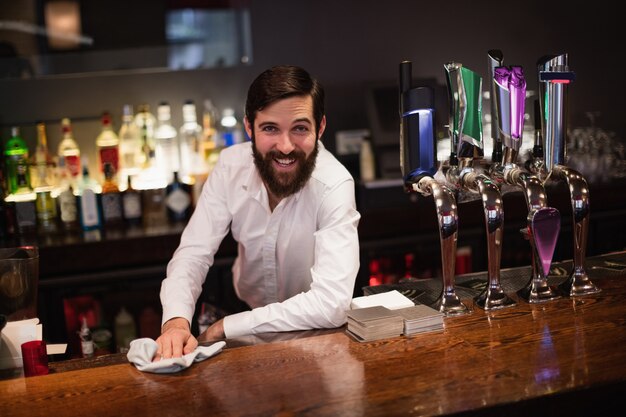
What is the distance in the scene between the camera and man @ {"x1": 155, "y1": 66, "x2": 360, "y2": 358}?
77.2 inches

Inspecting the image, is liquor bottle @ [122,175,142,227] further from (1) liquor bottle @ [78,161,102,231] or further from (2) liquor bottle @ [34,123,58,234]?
(2) liquor bottle @ [34,123,58,234]

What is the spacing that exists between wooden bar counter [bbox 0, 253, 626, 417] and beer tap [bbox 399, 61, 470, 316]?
0.11 metres

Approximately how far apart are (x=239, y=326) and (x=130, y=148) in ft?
5.86

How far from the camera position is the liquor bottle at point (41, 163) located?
338 cm

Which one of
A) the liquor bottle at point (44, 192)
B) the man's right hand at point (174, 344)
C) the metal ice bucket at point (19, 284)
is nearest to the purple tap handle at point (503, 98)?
the man's right hand at point (174, 344)

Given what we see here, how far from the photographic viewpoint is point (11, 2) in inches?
131

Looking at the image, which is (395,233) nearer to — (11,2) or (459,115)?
(459,115)

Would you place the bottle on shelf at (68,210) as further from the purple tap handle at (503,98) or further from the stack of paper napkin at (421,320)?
the purple tap handle at (503,98)

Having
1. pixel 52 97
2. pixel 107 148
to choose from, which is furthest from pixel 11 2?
pixel 107 148

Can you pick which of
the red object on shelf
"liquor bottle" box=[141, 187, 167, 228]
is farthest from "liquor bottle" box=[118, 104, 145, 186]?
the red object on shelf

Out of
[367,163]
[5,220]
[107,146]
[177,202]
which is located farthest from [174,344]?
[367,163]

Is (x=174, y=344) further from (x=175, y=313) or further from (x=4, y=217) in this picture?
(x=4, y=217)

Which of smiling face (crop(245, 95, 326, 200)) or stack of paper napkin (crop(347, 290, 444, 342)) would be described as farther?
smiling face (crop(245, 95, 326, 200))

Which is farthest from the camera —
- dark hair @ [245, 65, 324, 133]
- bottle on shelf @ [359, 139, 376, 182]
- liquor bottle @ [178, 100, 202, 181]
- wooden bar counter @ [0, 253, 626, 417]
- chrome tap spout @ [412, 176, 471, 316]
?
bottle on shelf @ [359, 139, 376, 182]
